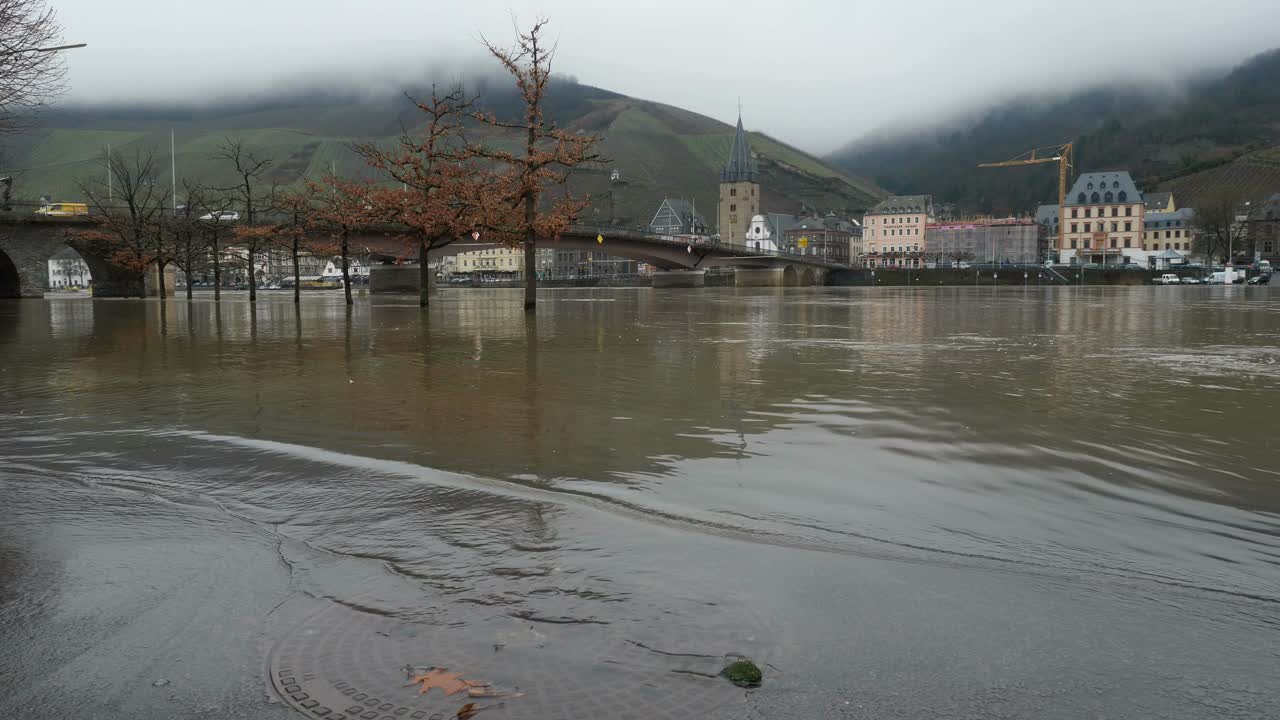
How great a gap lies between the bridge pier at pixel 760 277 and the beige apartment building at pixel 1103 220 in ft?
250

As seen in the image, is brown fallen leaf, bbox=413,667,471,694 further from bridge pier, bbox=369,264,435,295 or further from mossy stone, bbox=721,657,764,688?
bridge pier, bbox=369,264,435,295

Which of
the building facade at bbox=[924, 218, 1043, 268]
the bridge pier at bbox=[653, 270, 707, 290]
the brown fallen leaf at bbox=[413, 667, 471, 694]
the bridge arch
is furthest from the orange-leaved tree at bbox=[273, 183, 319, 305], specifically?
the building facade at bbox=[924, 218, 1043, 268]

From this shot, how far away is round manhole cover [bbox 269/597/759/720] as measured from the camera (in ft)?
10.7

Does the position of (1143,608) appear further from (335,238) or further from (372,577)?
(335,238)

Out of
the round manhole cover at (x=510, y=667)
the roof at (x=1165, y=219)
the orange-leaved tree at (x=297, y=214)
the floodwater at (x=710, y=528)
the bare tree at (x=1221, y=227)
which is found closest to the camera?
the round manhole cover at (x=510, y=667)

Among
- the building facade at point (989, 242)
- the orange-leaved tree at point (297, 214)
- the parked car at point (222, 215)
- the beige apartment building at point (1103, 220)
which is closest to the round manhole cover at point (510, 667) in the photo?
the orange-leaved tree at point (297, 214)

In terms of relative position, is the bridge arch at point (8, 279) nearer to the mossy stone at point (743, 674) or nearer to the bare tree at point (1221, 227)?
the mossy stone at point (743, 674)

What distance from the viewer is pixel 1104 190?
17812 cm

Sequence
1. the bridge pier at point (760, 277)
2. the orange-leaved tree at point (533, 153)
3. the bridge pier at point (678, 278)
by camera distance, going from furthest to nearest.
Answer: the bridge pier at point (678, 278), the bridge pier at point (760, 277), the orange-leaved tree at point (533, 153)

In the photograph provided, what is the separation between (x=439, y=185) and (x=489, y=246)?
60128 mm

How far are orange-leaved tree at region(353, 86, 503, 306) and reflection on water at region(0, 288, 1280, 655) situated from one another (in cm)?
2353

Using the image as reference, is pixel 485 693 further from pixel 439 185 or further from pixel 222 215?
pixel 222 215

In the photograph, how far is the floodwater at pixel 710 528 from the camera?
3.62 m

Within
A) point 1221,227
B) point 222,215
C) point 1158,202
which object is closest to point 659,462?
point 222,215
